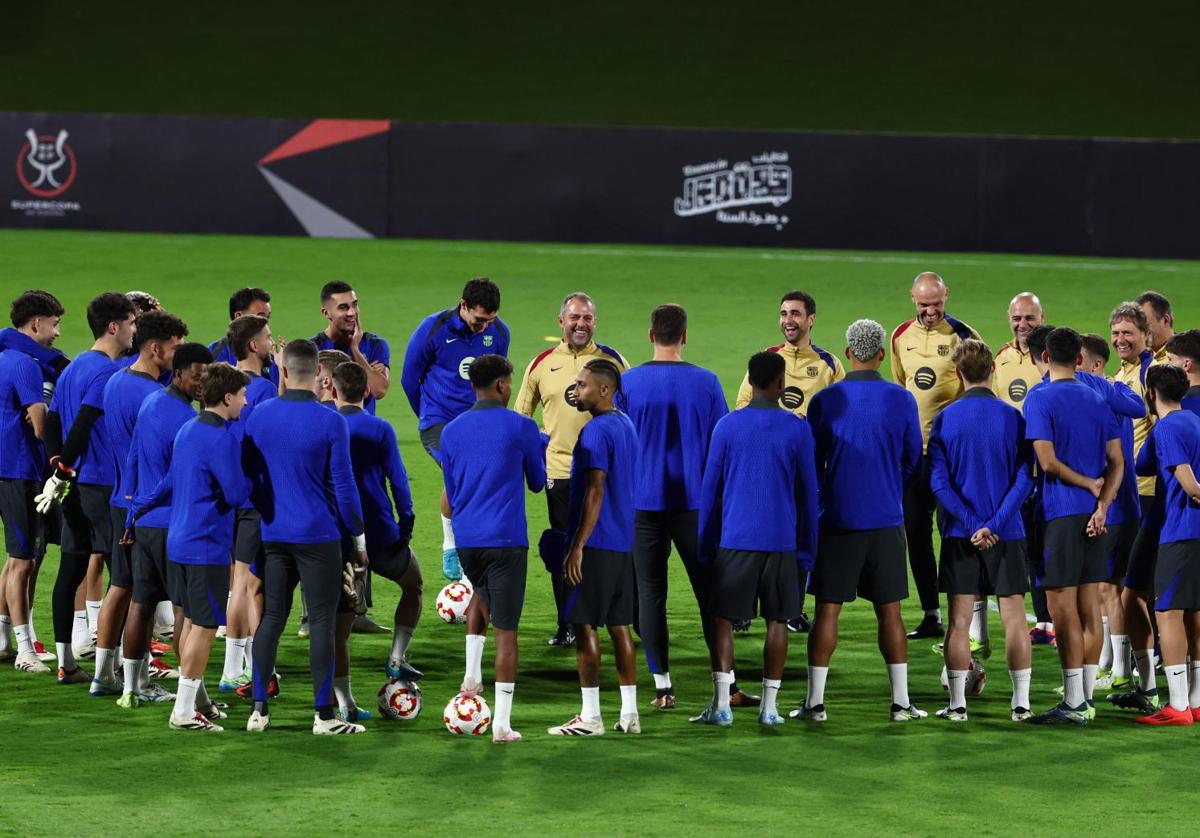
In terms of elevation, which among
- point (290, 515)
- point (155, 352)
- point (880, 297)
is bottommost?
point (290, 515)

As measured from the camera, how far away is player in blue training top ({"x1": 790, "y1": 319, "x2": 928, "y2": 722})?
9.40 metres

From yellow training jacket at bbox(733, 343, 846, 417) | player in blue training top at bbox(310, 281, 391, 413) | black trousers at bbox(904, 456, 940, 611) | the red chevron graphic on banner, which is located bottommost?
black trousers at bbox(904, 456, 940, 611)

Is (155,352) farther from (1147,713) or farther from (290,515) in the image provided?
(1147,713)

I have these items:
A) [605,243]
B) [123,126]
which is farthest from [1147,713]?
[123,126]

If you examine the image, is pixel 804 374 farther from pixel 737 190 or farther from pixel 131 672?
pixel 737 190

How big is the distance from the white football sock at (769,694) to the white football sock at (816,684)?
231 millimetres

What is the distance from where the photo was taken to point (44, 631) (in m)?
11.5

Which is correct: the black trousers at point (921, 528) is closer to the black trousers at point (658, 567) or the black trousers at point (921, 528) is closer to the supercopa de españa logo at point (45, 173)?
the black trousers at point (658, 567)

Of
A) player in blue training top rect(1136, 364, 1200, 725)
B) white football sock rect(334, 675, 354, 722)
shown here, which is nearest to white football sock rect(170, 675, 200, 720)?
white football sock rect(334, 675, 354, 722)

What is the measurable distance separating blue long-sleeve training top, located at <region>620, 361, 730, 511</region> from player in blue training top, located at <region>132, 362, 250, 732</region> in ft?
7.49

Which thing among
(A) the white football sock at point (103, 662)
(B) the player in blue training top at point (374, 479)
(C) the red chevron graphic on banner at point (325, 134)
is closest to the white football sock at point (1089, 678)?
(B) the player in blue training top at point (374, 479)

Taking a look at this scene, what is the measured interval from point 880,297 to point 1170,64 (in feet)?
50.5

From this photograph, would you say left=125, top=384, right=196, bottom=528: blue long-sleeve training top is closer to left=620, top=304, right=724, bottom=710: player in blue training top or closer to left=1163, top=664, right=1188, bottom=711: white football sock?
left=620, top=304, right=724, bottom=710: player in blue training top

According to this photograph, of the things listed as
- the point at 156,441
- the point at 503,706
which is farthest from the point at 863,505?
the point at 156,441
